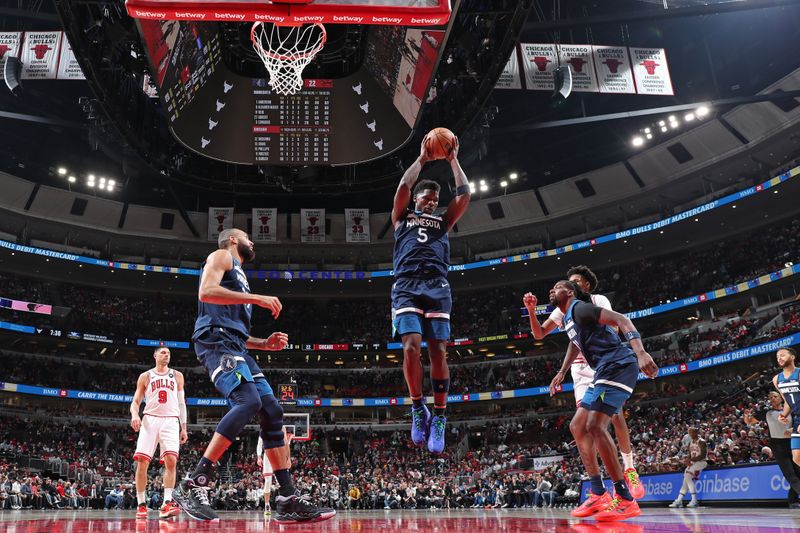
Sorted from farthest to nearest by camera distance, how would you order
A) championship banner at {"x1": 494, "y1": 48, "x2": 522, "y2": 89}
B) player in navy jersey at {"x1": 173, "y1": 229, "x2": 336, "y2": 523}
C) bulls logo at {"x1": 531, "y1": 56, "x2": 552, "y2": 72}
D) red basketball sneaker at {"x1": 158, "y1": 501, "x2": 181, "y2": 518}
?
championship banner at {"x1": 494, "y1": 48, "x2": 522, "y2": 89}
bulls logo at {"x1": 531, "y1": 56, "x2": 552, "y2": 72}
red basketball sneaker at {"x1": 158, "y1": 501, "x2": 181, "y2": 518}
player in navy jersey at {"x1": 173, "y1": 229, "x2": 336, "y2": 523}

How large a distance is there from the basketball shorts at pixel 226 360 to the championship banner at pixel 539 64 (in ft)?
47.3

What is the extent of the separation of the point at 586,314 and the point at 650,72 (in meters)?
14.2

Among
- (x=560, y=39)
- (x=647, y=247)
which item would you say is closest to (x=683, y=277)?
(x=647, y=247)

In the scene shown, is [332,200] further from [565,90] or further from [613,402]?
[613,402]

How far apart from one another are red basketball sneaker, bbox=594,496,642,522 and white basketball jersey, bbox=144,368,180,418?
5.40m

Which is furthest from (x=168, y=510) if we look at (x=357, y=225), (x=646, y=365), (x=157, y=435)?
(x=357, y=225)

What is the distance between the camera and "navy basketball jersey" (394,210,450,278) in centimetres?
551

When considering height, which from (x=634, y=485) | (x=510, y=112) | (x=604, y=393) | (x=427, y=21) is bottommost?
(x=634, y=485)

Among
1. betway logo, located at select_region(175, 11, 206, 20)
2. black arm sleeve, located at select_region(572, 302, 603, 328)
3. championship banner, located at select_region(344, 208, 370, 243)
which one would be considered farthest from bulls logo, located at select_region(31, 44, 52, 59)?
championship banner, located at select_region(344, 208, 370, 243)

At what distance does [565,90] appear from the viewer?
1689 cm

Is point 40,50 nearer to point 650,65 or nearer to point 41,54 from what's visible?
point 41,54

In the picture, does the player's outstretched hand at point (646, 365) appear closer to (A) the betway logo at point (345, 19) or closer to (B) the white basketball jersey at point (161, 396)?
(A) the betway logo at point (345, 19)

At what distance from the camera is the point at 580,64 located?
1742 cm

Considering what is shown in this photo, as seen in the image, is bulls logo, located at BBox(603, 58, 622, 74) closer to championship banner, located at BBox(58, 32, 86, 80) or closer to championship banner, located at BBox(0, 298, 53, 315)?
championship banner, located at BBox(58, 32, 86, 80)
